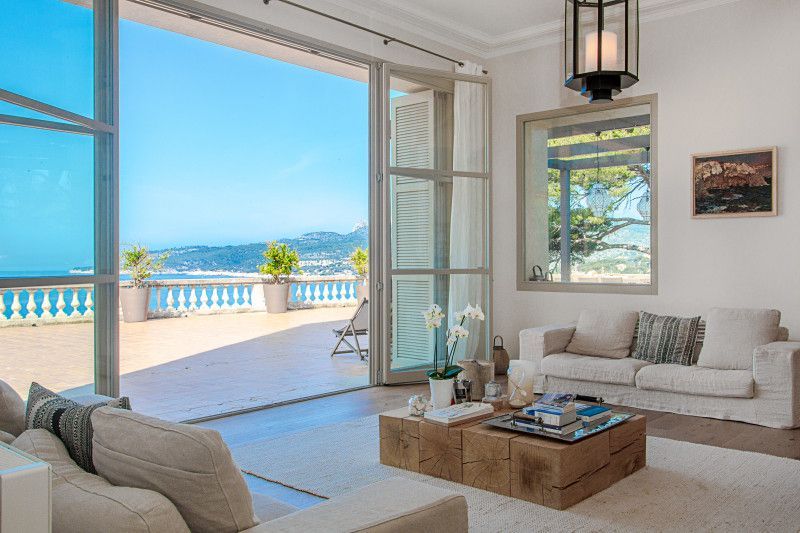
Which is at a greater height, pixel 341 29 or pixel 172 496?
pixel 341 29

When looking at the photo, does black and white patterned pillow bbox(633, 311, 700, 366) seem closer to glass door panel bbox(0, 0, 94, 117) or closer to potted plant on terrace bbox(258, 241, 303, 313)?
glass door panel bbox(0, 0, 94, 117)

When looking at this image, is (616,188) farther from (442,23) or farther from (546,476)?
(546,476)

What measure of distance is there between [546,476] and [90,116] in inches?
120

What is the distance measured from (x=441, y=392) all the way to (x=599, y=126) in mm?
3678

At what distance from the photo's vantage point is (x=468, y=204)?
6602 mm

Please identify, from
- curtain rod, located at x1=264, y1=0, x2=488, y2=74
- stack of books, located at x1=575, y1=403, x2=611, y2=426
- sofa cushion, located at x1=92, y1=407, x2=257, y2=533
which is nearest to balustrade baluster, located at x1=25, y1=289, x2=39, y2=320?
sofa cushion, located at x1=92, y1=407, x2=257, y2=533

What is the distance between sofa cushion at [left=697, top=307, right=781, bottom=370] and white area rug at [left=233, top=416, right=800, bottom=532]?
1076 millimetres

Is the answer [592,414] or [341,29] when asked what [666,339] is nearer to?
[592,414]

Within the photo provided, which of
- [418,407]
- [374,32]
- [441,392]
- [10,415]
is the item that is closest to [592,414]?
[441,392]

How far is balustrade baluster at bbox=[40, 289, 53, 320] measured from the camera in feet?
10.9

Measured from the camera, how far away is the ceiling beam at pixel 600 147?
6.02m

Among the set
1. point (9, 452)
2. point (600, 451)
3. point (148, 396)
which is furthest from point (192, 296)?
point (9, 452)

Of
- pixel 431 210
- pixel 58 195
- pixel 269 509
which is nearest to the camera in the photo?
pixel 269 509

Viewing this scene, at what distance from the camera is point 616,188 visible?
6.16 metres
